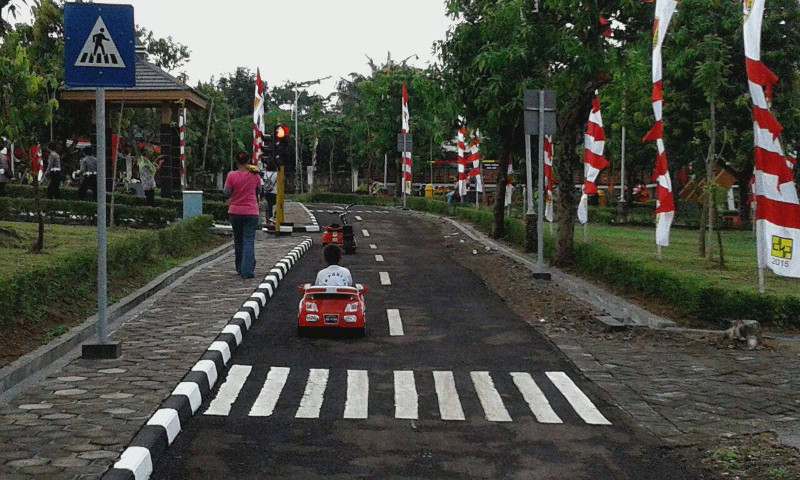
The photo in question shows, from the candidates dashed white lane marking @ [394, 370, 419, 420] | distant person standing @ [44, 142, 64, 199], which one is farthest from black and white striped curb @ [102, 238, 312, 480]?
distant person standing @ [44, 142, 64, 199]

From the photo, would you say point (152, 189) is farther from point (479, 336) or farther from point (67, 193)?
point (479, 336)

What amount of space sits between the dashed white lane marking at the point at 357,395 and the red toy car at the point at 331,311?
1822 millimetres

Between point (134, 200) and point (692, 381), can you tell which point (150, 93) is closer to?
point (134, 200)

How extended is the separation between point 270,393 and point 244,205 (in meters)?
7.26

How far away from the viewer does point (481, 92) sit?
2214 cm

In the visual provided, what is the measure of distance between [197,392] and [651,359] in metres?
5.09

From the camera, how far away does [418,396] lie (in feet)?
26.7

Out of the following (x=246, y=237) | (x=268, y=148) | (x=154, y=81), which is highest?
(x=154, y=81)

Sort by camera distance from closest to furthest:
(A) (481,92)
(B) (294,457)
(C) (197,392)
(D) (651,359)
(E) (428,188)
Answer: (B) (294,457), (C) (197,392), (D) (651,359), (A) (481,92), (E) (428,188)

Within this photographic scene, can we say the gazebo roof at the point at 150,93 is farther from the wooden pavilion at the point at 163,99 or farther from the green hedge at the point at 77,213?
the green hedge at the point at 77,213

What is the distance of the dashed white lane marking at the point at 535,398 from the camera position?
24.7 feet

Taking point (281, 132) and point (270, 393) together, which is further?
point (281, 132)

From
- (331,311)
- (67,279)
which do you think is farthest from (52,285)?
(331,311)

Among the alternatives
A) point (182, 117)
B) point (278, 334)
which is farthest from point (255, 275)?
point (182, 117)
